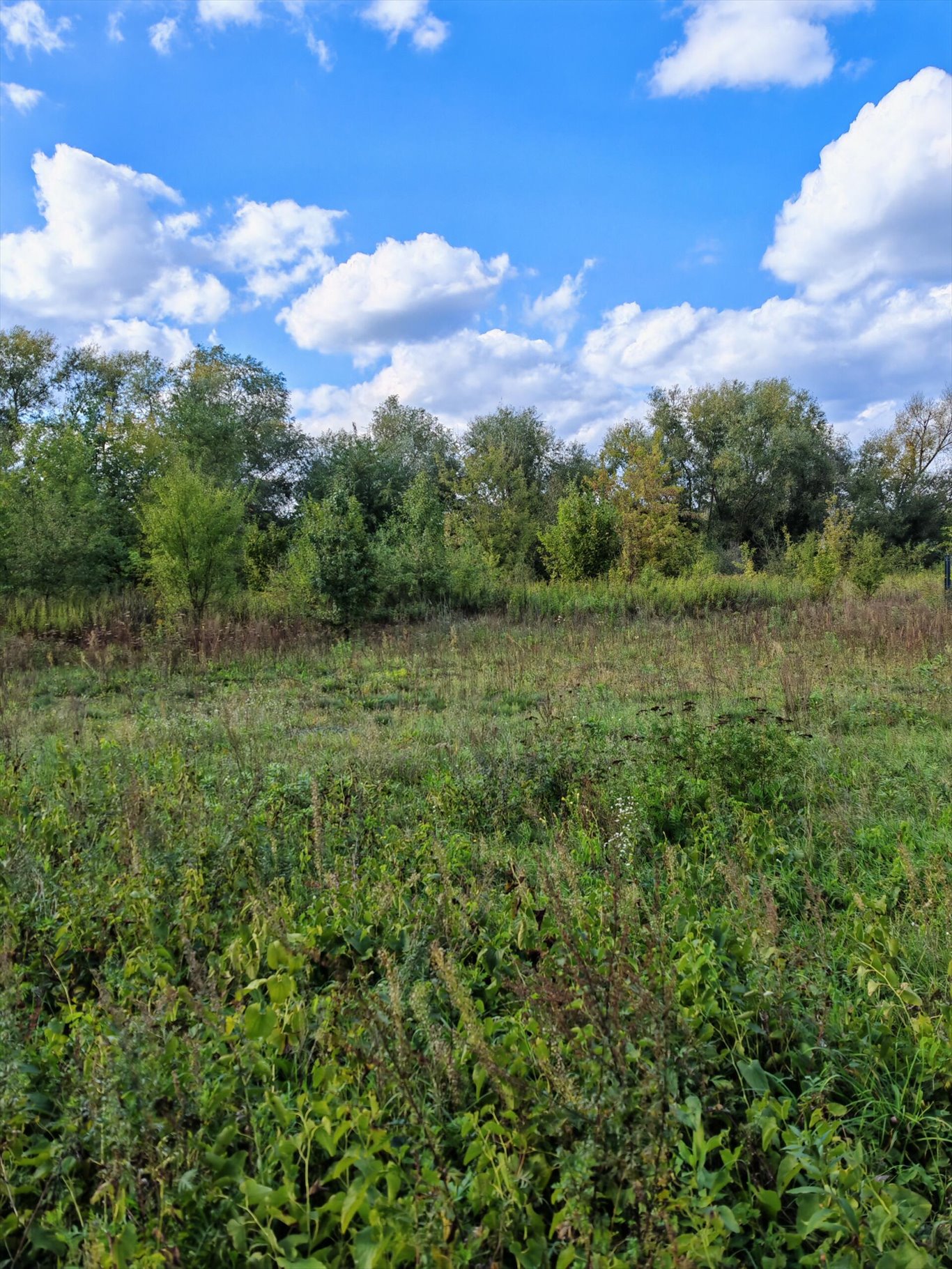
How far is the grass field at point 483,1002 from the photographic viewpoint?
1.64 metres

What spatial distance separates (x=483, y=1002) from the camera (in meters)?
2.37

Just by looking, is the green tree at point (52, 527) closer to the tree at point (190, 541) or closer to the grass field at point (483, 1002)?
the tree at point (190, 541)

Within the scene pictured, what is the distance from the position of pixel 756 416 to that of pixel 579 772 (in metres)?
38.8

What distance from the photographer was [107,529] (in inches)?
704

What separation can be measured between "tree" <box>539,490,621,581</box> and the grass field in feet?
52.2

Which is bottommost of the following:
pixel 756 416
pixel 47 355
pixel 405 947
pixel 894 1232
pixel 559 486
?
pixel 894 1232

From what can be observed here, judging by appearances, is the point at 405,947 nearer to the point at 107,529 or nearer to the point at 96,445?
the point at 107,529

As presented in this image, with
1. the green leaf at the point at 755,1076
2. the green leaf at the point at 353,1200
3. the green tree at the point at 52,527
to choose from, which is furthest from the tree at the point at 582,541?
the green leaf at the point at 353,1200

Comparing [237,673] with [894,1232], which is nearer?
[894,1232]

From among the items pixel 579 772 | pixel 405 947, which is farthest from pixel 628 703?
pixel 405 947

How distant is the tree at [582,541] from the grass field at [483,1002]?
15.9m

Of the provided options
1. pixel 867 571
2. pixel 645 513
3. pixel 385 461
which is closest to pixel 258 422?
pixel 385 461

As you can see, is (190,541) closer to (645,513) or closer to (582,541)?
(582,541)

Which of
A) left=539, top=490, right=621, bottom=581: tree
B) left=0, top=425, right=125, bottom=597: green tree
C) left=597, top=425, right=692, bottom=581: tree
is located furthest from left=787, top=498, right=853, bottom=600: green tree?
left=0, top=425, right=125, bottom=597: green tree
